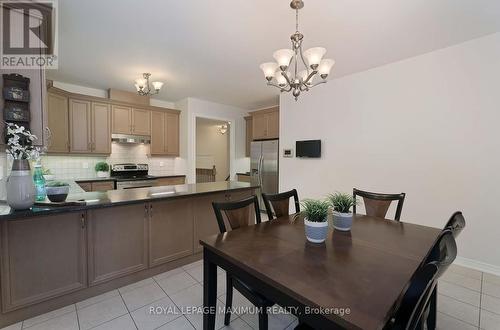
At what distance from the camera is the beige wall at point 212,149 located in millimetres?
7977

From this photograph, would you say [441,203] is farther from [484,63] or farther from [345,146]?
[484,63]

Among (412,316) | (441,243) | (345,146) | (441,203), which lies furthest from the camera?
(345,146)

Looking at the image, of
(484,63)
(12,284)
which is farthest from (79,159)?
(484,63)

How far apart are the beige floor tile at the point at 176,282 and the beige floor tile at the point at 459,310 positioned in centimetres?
226

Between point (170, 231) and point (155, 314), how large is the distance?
2.78 ft

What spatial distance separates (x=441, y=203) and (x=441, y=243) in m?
2.42

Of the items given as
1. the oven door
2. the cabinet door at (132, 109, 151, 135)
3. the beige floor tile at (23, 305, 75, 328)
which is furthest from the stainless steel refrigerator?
the beige floor tile at (23, 305, 75, 328)

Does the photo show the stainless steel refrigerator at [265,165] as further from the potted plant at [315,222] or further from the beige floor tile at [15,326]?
the beige floor tile at [15,326]

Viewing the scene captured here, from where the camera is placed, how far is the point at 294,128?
438 cm

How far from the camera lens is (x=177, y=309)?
188 cm

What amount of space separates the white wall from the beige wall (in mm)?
4762
